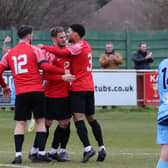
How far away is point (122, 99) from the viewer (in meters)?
19.6

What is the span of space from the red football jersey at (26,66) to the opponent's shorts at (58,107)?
0.49 meters

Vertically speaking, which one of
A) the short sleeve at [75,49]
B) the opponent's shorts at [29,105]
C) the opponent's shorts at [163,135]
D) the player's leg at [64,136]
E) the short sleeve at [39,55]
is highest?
the short sleeve at [75,49]

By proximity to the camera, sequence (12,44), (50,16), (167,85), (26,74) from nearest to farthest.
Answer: (167,85) → (26,74) → (12,44) → (50,16)

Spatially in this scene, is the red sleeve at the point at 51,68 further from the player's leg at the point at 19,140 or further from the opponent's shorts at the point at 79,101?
the player's leg at the point at 19,140

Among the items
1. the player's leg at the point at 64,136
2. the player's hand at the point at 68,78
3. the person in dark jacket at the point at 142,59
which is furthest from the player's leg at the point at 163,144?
the person in dark jacket at the point at 142,59

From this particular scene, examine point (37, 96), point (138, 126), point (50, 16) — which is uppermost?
point (50, 16)

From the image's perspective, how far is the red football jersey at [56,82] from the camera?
10305 mm

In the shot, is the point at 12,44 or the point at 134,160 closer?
the point at 134,160

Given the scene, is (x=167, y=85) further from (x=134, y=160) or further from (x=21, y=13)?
(x=21, y=13)

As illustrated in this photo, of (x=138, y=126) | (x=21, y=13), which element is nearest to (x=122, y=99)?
(x=138, y=126)

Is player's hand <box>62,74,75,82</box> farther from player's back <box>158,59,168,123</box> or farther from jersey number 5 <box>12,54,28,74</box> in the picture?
player's back <box>158,59,168,123</box>

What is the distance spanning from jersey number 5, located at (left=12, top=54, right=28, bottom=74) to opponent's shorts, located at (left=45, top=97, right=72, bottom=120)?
725 mm

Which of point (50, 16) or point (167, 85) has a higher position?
point (50, 16)

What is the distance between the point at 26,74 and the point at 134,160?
79.8 inches
